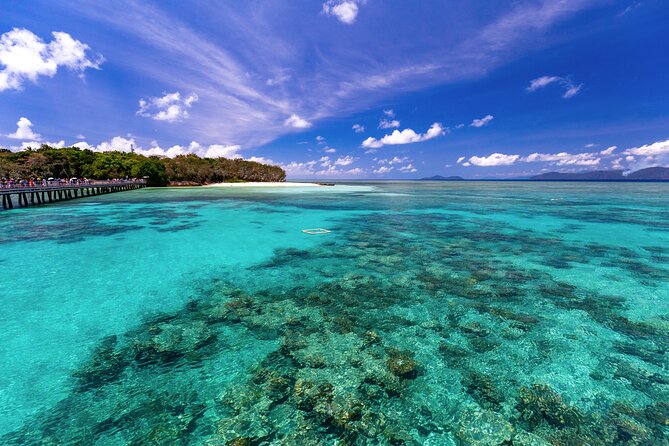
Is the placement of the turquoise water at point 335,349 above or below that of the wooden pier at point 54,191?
below

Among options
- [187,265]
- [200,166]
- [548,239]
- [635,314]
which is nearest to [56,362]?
[187,265]

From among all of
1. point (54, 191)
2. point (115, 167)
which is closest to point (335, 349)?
point (54, 191)

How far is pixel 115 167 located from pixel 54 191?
46.2m

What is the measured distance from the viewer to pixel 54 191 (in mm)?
44844

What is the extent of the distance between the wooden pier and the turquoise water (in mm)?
32067

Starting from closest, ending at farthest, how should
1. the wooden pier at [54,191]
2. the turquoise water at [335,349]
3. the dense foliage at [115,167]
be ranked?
1. the turquoise water at [335,349]
2. the wooden pier at [54,191]
3. the dense foliage at [115,167]

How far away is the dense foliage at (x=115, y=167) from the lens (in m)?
69.2

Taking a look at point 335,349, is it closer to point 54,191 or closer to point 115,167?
point 54,191

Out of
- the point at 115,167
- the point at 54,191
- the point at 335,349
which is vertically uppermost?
the point at 115,167

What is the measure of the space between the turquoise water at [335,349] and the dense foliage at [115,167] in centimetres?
7942

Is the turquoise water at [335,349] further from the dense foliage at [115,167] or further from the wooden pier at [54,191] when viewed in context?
the dense foliage at [115,167]

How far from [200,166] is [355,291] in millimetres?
116350

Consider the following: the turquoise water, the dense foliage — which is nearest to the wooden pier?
the dense foliage

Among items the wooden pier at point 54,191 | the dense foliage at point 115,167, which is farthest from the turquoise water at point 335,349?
the dense foliage at point 115,167
